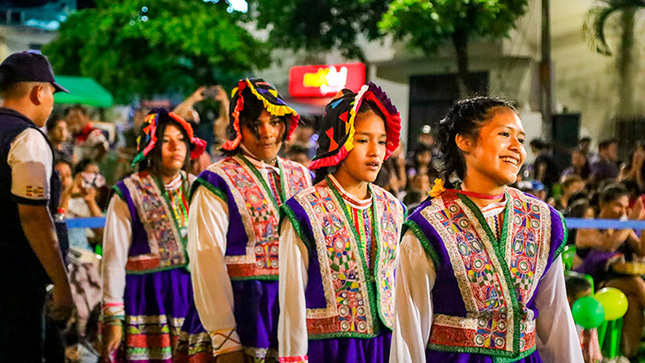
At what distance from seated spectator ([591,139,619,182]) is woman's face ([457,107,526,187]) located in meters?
7.73

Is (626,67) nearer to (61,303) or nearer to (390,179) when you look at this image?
(390,179)

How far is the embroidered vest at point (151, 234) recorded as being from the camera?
17.5 ft

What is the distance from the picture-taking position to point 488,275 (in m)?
2.98

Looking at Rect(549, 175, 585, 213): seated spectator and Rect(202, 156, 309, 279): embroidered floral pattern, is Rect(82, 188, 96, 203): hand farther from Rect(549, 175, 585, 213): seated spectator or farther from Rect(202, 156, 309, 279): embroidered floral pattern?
Rect(549, 175, 585, 213): seated spectator

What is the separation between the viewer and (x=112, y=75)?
2019cm

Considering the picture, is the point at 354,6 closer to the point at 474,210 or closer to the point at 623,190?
the point at 623,190

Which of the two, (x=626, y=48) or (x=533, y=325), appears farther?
(x=626, y=48)

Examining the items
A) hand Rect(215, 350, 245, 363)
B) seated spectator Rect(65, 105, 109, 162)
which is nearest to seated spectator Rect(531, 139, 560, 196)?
seated spectator Rect(65, 105, 109, 162)

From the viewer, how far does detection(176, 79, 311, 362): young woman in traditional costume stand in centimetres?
396

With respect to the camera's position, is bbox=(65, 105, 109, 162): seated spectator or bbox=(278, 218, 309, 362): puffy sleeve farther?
bbox=(65, 105, 109, 162): seated spectator

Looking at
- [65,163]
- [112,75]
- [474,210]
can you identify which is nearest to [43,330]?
[474,210]

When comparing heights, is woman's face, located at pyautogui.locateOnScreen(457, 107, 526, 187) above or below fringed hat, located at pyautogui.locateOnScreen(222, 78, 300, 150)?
below

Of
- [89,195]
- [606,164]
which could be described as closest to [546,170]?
[606,164]

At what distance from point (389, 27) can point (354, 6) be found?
3210 mm
